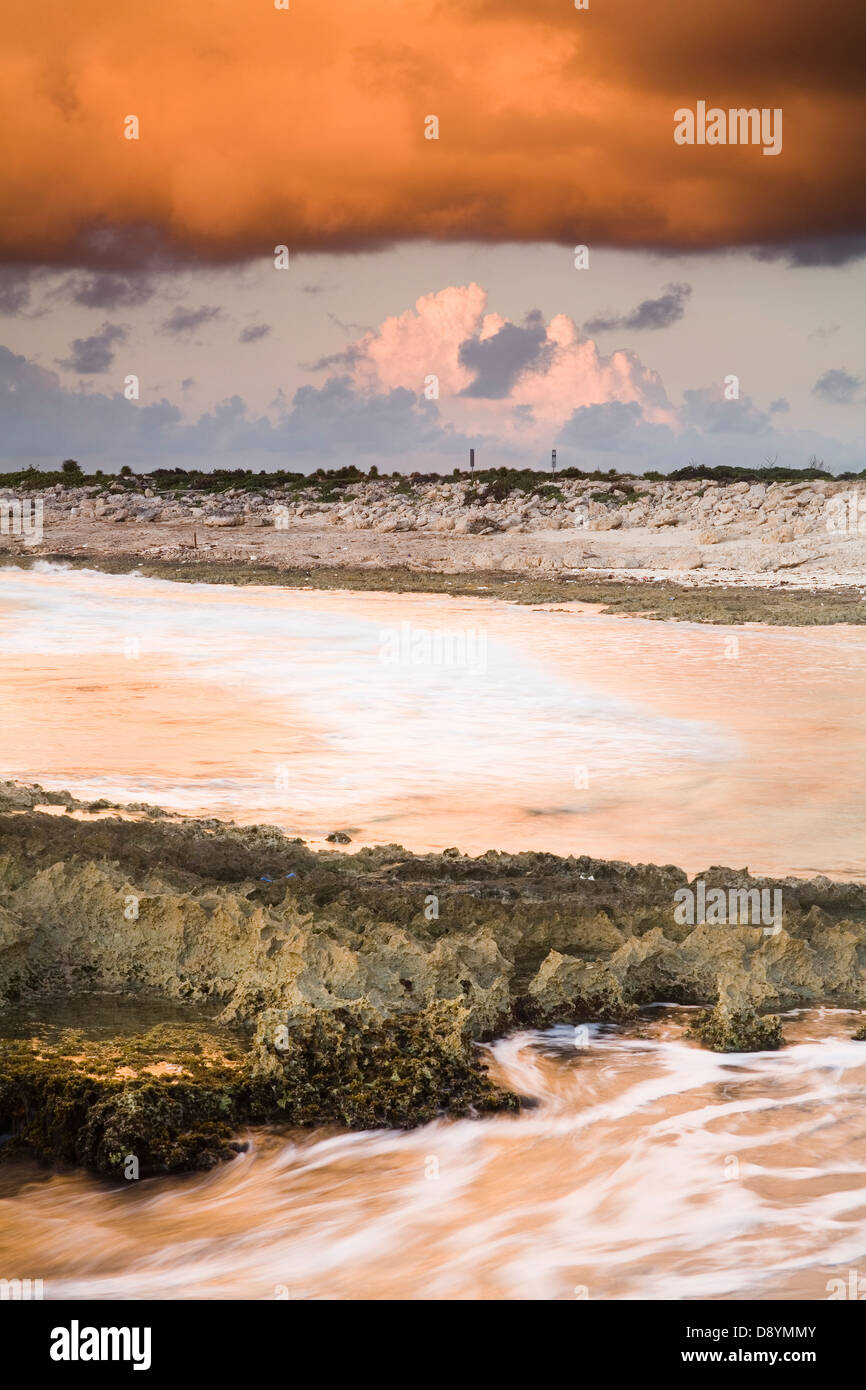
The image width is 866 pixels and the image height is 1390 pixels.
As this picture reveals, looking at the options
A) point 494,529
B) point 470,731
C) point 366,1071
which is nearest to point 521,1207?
point 366,1071

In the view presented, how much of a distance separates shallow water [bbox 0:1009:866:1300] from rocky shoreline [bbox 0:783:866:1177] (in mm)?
173

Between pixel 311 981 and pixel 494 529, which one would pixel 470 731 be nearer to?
pixel 311 981

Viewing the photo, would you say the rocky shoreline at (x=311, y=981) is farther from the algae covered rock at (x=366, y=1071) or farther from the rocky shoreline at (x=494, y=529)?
the rocky shoreline at (x=494, y=529)

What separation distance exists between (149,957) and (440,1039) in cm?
143

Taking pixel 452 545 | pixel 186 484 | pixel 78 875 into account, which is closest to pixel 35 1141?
pixel 78 875

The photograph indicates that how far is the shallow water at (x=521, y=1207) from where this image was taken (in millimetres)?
4133

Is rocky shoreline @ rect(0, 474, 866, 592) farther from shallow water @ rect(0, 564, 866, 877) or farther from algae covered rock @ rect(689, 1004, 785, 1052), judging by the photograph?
algae covered rock @ rect(689, 1004, 785, 1052)

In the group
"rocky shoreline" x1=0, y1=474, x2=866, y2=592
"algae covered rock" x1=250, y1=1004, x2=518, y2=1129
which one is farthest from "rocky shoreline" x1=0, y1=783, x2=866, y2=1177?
"rocky shoreline" x1=0, y1=474, x2=866, y2=592

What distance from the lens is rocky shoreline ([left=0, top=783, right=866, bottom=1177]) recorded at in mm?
4754

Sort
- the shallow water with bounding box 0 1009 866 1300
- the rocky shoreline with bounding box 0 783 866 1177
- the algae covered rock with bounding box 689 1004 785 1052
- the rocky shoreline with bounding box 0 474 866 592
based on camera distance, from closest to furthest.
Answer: the shallow water with bounding box 0 1009 866 1300 < the rocky shoreline with bounding box 0 783 866 1177 < the algae covered rock with bounding box 689 1004 785 1052 < the rocky shoreline with bounding box 0 474 866 592

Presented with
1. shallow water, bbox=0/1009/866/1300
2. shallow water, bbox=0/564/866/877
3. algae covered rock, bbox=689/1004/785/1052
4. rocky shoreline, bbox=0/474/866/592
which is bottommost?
shallow water, bbox=0/1009/866/1300

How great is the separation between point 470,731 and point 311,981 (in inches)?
293

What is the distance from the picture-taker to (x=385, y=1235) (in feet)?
14.3

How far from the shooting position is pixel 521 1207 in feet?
14.7
